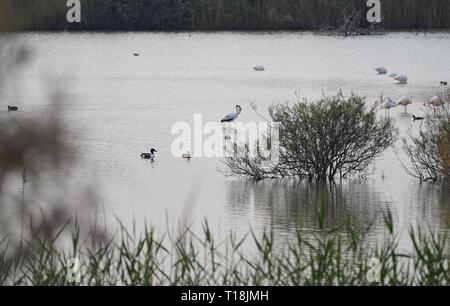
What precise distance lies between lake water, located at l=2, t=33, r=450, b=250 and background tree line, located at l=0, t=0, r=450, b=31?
2.45 feet

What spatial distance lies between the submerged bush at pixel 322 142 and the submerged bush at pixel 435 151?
630 millimetres

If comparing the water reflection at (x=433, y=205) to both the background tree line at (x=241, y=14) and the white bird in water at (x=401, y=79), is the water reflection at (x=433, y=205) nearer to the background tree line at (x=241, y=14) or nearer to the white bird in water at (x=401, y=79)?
the white bird in water at (x=401, y=79)

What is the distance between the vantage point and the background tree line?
5894 centimetres

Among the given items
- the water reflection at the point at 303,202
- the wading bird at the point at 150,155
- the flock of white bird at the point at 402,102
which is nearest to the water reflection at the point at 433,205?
the water reflection at the point at 303,202

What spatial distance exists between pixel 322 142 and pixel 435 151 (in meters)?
1.71

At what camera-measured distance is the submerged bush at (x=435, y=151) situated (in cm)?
1902

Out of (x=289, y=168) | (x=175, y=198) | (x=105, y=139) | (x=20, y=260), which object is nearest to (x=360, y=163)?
(x=289, y=168)

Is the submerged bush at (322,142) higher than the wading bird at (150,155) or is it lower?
higher

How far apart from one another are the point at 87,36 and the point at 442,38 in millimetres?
18614

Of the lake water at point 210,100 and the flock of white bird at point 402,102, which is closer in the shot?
the lake water at point 210,100

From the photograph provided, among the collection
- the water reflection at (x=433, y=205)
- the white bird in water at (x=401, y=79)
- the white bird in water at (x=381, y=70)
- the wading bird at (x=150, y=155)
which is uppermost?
the white bird in water at (x=381, y=70)

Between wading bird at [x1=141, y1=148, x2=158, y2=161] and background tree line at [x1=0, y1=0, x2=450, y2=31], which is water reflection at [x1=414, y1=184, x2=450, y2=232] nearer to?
wading bird at [x1=141, y1=148, x2=158, y2=161]
